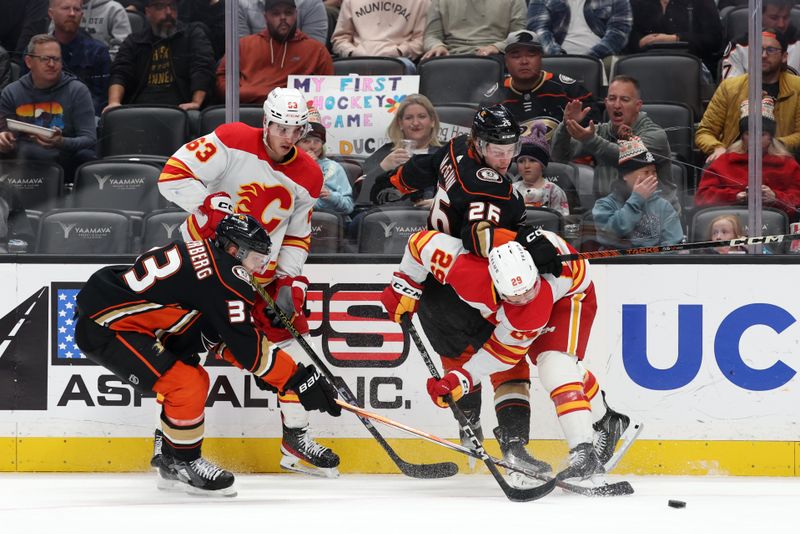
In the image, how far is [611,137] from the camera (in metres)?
4.58

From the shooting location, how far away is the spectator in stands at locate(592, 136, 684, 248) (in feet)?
14.6

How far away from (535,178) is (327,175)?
784 millimetres

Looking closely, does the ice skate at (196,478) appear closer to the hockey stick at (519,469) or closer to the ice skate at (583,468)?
the hockey stick at (519,469)

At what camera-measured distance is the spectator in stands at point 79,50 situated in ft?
16.3

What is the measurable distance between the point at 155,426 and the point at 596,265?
171 cm

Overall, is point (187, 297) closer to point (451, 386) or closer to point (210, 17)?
point (451, 386)

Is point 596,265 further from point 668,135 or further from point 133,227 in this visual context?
point 133,227

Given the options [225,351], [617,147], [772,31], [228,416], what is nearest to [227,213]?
[225,351]

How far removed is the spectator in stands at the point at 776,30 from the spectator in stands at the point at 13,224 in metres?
2.69

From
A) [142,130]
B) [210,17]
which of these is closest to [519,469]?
[142,130]

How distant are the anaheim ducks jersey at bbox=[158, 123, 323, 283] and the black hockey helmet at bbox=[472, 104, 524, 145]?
643mm

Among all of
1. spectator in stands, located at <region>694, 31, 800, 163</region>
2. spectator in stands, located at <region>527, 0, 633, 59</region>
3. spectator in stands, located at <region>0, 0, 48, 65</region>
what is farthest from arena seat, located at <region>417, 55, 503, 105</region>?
spectator in stands, located at <region>0, 0, 48, 65</region>

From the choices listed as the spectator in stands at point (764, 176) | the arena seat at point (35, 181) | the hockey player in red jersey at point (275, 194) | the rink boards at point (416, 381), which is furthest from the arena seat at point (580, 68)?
the arena seat at point (35, 181)

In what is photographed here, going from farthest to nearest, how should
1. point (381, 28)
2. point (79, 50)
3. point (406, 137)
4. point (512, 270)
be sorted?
point (381, 28), point (79, 50), point (406, 137), point (512, 270)
